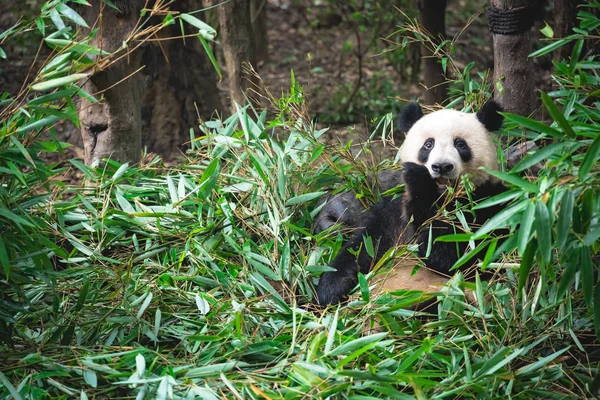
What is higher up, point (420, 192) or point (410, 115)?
point (410, 115)

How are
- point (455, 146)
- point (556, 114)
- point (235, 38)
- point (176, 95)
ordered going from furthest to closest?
1. point (176, 95)
2. point (235, 38)
3. point (455, 146)
4. point (556, 114)

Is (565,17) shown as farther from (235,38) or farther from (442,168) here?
(235,38)

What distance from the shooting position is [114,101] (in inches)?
168

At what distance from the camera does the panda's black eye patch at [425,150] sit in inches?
135

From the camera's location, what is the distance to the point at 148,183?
4027 millimetres

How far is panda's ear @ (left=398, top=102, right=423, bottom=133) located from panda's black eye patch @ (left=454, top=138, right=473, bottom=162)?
308 mm

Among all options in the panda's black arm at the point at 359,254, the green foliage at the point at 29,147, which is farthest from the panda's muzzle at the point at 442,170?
the green foliage at the point at 29,147

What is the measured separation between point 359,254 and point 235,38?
2308mm

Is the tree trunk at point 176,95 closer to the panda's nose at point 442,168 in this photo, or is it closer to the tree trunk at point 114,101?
the tree trunk at point 114,101

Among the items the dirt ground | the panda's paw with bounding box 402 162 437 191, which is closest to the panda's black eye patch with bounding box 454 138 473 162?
the panda's paw with bounding box 402 162 437 191

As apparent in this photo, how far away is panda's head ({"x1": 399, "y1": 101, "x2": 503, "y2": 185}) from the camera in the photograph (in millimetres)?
3348

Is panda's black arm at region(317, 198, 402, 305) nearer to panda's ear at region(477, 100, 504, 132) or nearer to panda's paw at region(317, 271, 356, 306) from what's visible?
panda's paw at region(317, 271, 356, 306)

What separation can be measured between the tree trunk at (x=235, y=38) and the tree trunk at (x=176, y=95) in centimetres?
70

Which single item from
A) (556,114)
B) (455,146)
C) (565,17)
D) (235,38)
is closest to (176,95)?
(235,38)
